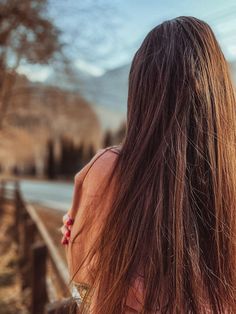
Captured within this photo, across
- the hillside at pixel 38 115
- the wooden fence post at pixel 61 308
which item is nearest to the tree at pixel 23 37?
the hillside at pixel 38 115

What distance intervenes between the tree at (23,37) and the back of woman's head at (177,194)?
2.69 m

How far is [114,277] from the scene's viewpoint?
0.78 m

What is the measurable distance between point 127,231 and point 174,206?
0.10 metres

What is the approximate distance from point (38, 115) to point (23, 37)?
2.51 m

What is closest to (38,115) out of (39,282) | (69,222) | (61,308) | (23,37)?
(23,37)

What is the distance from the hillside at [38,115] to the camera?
16.8 feet

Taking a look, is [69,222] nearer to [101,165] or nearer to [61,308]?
[101,165]

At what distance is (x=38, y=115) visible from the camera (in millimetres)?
6137

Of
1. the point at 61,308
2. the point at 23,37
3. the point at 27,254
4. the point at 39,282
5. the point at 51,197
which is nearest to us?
the point at 61,308

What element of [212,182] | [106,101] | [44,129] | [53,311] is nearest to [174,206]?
[212,182]

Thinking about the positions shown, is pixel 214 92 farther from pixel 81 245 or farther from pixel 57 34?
pixel 57 34

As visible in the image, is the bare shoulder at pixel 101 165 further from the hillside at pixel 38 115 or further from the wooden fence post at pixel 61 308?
the hillside at pixel 38 115

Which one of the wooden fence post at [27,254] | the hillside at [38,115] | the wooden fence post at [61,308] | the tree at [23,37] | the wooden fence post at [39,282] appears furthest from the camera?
the hillside at [38,115]

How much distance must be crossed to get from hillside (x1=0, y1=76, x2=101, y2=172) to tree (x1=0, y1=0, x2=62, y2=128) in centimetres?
57
